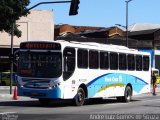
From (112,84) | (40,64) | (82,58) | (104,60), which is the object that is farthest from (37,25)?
(40,64)

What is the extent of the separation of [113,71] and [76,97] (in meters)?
4.02

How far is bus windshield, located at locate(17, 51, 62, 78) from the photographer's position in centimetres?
2189

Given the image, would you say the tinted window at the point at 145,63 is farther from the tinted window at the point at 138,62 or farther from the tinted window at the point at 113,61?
the tinted window at the point at 113,61

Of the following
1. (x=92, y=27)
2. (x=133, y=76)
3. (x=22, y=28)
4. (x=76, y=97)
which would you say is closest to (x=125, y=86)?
(x=133, y=76)

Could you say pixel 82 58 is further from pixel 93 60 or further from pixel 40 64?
pixel 40 64

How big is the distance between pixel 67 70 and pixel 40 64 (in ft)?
4.13

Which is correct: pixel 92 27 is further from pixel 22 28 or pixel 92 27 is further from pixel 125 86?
pixel 125 86

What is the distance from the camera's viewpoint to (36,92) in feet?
72.0

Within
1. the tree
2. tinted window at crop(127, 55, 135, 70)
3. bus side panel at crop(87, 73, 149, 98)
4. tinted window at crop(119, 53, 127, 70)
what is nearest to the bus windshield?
bus side panel at crop(87, 73, 149, 98)

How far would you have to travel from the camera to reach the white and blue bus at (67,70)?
71.9ft

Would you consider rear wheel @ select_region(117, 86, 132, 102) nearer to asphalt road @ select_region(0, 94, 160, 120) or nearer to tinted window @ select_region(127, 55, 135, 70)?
tinted window @ select_region(127, 55, 135, 70)

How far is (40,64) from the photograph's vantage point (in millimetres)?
22031

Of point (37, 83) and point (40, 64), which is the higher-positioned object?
point (40, 64)

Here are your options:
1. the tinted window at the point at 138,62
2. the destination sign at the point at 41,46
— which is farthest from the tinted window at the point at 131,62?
the destination sign at the point at 41,46
